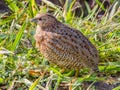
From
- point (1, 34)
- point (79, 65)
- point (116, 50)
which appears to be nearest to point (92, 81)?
point (79, 65)

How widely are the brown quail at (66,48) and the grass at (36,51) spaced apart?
13cm

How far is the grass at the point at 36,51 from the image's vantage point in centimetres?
645

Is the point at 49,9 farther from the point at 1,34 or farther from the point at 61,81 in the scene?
the point at 61,81

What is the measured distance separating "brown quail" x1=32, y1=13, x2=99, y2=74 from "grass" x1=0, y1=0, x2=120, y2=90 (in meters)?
0.13

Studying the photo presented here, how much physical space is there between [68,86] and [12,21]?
149 centimetres

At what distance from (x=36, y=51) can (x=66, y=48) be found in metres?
0.54

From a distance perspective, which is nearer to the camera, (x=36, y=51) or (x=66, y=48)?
(x=66, y=48)

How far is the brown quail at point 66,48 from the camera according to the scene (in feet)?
21.8

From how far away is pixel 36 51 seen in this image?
7.11 m

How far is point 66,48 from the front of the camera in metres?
6.69

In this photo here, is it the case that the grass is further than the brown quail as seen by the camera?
No

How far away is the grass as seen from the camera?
21.2 ft

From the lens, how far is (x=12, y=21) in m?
7.61

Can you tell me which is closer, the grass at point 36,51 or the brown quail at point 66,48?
the grass at point 36,51
